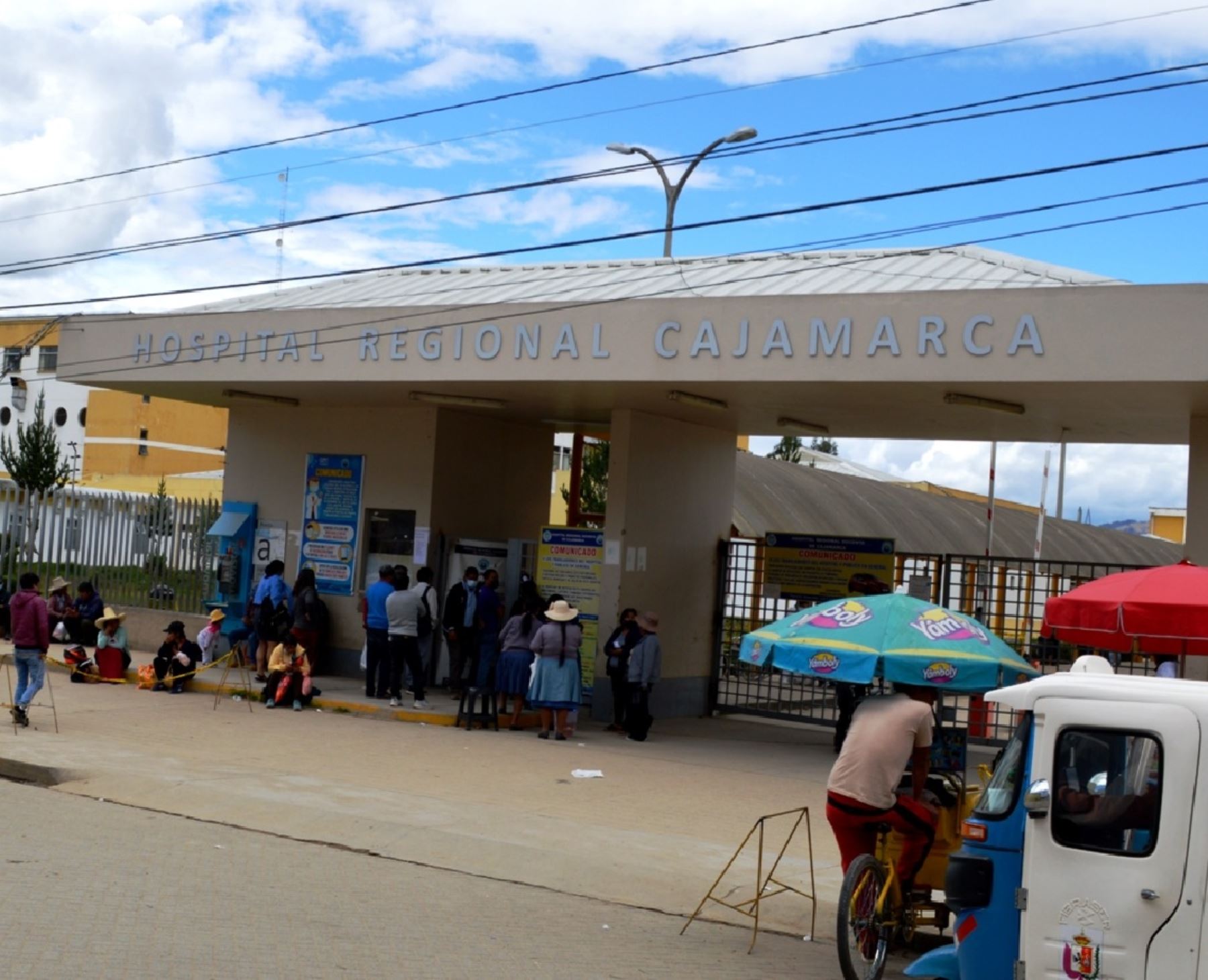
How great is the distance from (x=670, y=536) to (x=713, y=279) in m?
3.56

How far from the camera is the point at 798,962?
7.88m

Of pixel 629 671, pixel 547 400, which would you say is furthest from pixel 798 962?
pixel 547 400

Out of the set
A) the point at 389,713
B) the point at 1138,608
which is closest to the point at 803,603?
the point at 389,713

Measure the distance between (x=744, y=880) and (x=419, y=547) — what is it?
10.1 metres

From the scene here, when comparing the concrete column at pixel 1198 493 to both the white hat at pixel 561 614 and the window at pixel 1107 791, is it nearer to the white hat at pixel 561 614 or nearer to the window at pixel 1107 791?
the white hat at pixel 561 614

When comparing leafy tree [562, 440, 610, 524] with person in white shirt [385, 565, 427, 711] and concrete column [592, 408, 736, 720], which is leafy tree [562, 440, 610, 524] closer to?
concrete column [592, 408, 736, 720]

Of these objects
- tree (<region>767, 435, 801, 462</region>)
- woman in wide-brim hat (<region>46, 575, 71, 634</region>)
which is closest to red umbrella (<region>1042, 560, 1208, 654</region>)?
woman in wide-brim hat (<region>46, 575, 71, 634</region>)

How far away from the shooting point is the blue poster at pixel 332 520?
19766mm

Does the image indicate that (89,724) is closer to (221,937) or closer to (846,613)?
(221,937)

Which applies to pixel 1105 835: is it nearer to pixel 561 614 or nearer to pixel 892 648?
pixel 892 648

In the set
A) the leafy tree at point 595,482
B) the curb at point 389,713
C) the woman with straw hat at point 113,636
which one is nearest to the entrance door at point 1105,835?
the curb at point 389,713

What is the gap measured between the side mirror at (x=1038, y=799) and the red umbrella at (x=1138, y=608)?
4174mm

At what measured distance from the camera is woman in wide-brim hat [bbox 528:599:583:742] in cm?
1554

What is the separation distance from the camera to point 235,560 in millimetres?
20531
